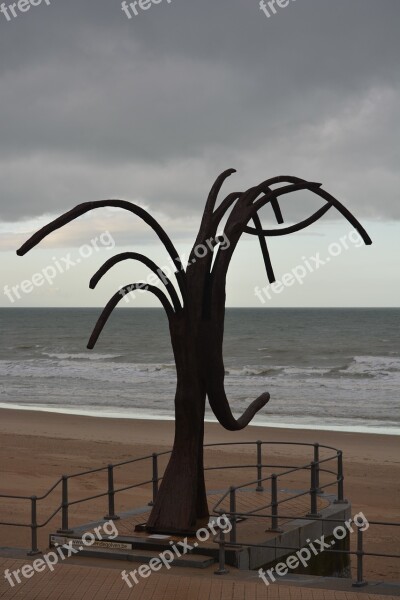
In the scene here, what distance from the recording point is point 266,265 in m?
13.5

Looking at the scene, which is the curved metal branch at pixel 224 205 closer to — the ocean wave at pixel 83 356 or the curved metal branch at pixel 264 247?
the curved metal branch at pixel 264 247

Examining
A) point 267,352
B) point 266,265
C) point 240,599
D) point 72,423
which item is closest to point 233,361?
point 267,352

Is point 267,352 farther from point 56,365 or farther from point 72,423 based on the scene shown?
point 72,423

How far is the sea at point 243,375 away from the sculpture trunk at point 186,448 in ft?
59.2

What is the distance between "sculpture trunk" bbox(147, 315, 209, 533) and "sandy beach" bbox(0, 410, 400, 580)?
2794 mm

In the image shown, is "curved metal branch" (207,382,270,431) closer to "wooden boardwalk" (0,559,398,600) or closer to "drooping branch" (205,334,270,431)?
"drooping branch" (205,334,270,431)

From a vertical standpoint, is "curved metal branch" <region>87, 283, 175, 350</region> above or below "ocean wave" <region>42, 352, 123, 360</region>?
above

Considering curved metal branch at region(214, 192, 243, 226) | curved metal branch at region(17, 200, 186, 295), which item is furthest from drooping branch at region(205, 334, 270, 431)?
curved metal branch at region(214, 192, 243, 226)

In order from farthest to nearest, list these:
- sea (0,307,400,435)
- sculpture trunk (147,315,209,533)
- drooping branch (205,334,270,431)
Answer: sea (0,307,400,435) < drooping branch (205,334,270,431) < sculpture trunk (147,315,209,533)

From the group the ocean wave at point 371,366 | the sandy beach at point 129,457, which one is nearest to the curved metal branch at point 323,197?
the sandy beach at point 129,457

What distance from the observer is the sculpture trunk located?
11680mm

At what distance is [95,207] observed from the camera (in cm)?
1105

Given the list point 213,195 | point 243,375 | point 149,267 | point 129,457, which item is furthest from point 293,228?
point 243,375

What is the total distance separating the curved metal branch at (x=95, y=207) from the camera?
1008cm
